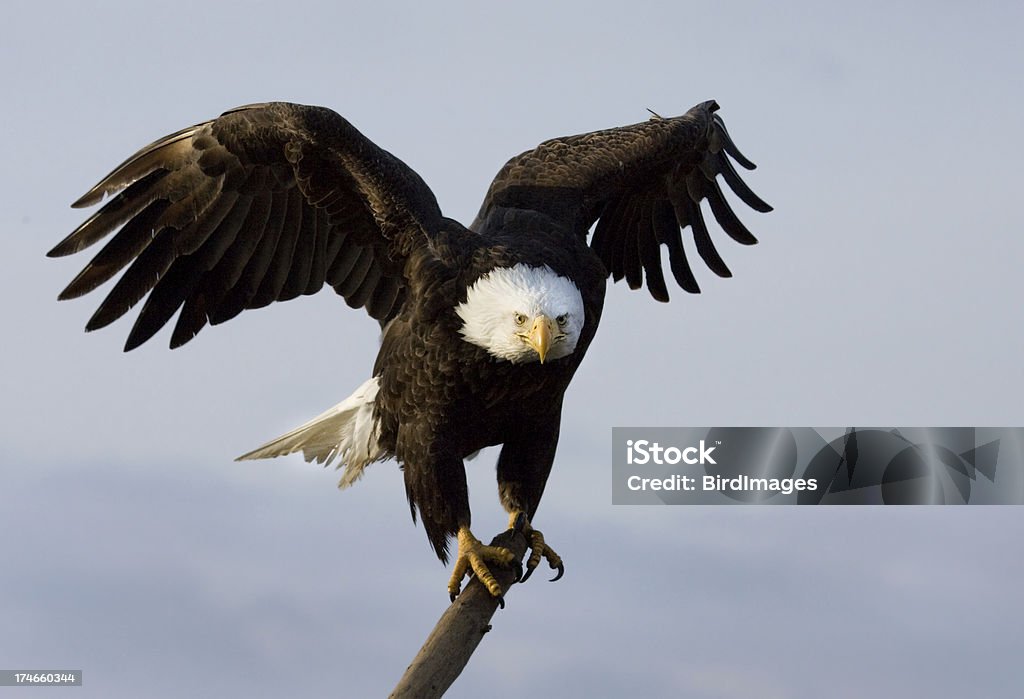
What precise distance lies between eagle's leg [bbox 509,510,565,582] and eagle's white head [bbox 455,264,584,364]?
0.87 metres

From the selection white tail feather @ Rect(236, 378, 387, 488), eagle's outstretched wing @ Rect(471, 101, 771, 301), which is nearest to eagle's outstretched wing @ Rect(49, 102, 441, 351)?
white tail feather @ Rect(236, 378, 387, 488)

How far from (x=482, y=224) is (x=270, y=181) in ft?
3.26

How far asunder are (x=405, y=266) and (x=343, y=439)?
1133 millimetres

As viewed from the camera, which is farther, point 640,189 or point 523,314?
point 640,189

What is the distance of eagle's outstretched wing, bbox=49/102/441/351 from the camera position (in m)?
6.36

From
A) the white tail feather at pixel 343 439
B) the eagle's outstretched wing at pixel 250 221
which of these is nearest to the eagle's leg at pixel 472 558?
the white tail feather at pixel 343 439

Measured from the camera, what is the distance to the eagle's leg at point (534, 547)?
6477mm

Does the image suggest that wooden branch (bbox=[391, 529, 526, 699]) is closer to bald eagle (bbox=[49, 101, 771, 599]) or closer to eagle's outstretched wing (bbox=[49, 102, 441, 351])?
bald eagle (bbox=[49, 101, 771, 599])

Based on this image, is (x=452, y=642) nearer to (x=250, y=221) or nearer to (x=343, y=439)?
(x=343, y=439)

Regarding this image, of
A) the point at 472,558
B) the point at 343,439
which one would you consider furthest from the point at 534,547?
the point at 343,439

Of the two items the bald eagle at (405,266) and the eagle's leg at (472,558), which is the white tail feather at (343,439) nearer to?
the bald eagle at (405,266)

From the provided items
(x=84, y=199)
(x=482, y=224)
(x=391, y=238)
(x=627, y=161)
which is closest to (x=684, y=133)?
(x=627, y=161)

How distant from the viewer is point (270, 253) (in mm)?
6875

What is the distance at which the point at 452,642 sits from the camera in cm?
563
